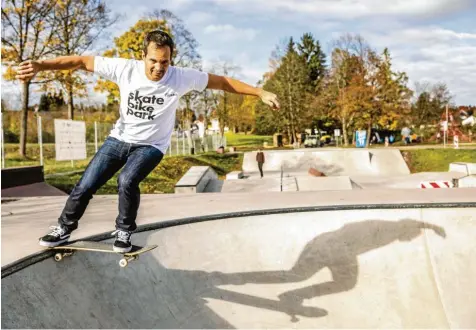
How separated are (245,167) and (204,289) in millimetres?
22894

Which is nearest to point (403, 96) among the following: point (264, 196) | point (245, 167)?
point (245, 167)

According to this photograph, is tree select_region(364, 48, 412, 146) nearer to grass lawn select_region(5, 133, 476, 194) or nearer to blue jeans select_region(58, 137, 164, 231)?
grass lawn select_region(5, 133, 476, 194)

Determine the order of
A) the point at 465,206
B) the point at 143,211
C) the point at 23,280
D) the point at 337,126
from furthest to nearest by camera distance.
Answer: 1. the point at 337,126
2. the point at 143,211
3. the point at 465,206
4. the point at 23,280

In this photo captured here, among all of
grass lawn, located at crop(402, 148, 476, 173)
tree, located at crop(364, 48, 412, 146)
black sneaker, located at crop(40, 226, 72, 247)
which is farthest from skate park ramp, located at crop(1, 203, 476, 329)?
tree, located at crop(364, 48, 412, 146)

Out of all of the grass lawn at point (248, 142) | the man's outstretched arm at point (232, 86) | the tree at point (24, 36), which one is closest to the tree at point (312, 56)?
the grass lawn at point (248, 142)

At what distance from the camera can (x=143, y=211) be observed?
6.17 meters

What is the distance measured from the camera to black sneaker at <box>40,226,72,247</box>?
3.75m

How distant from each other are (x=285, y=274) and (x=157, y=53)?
2638mm

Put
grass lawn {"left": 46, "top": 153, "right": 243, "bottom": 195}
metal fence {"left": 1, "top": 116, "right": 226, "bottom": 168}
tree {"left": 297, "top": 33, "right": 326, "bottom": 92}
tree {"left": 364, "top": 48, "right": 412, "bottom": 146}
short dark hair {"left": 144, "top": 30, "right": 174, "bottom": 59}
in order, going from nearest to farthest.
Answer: short dark hair {"left": 144, "top": 30, "right": 174, "bottom": 59} → grass lawn {"left": 46, "top": 153, "right": 243, "bottom": 195} → metal fence {"left": 1, "top": 116, "right": 226, "bottom": 168} → tree {"left": 364, "top": 48, "right": 412, "bottom": 146} → tree {"left": 297, "top": 33, "right": 326, "bottom": 92}

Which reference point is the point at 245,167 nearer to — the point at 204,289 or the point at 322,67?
the point at 204,289

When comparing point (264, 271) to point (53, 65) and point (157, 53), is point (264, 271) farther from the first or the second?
point (53, 65)

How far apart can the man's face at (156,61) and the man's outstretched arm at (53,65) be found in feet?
1.70

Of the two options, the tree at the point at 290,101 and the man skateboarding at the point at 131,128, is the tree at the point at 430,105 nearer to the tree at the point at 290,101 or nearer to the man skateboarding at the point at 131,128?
the tree at the point at 290,101

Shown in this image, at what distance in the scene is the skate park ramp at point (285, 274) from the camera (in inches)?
154
